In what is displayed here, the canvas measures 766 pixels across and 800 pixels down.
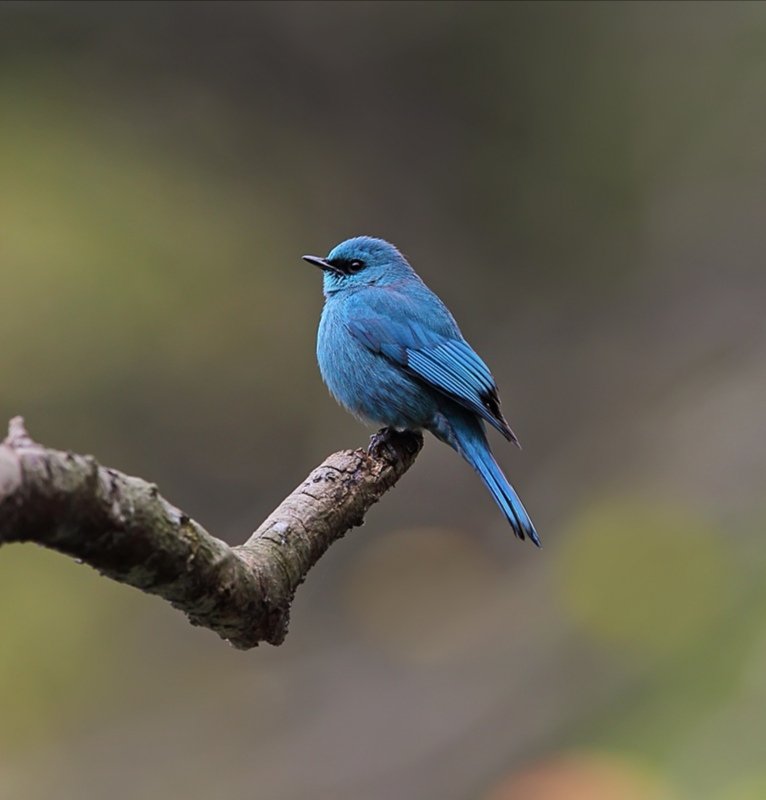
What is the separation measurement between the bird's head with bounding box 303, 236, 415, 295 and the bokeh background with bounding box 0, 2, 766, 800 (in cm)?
252

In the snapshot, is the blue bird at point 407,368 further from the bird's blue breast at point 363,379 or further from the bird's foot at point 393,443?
the bird's foot at point 393,443

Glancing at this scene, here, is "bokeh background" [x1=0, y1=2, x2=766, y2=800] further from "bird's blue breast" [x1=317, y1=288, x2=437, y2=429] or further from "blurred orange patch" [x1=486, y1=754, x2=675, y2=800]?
"bird's blue breast" [x1=317, y1=288, x2=437, y2=429]

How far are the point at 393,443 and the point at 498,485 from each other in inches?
16.4

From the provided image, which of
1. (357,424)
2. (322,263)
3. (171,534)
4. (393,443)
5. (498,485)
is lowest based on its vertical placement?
(171,534)

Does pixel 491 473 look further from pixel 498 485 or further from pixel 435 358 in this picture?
pixel 435 358

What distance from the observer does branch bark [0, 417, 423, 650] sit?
6.17ft

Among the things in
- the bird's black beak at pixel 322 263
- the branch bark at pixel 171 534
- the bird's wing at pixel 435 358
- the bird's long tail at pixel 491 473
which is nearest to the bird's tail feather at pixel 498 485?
the bird's long tail at pixel 491 473

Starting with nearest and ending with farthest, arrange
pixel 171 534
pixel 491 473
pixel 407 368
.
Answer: pixel 171 534 < pixel 491 473 < pixel 407 368

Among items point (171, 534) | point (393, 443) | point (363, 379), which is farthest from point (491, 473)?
point (171, 534)

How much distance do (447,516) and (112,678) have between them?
274 centimetres

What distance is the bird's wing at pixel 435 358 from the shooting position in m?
4.56

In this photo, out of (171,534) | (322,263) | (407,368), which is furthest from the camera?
(322,263)

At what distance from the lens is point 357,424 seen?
898 centimetres

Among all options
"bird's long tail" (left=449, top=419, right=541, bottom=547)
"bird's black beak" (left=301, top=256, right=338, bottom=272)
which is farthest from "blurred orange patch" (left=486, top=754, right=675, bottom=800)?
"bird's black beak" (left=301, top=256, right=338, bottom=272)
